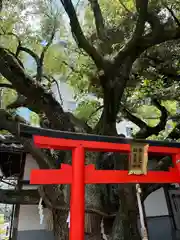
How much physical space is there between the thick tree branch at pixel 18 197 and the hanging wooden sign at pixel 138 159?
3747 mm

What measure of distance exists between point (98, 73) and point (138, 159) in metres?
2.65

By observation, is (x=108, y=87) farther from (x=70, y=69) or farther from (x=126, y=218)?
(x=70, y=69)

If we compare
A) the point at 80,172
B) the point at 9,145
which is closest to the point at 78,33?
the point at 80,172

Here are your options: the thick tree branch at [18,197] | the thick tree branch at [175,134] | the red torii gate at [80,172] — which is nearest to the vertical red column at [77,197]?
the red torii gate at [80,172]

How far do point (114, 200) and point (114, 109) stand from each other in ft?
6.93

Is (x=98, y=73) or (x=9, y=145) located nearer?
(x=98, y=73)

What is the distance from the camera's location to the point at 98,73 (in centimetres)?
598

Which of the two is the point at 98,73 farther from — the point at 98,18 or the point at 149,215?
the point at 149,215

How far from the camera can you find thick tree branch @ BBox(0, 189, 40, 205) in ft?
22.1

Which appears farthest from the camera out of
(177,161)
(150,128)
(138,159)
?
(150,128)

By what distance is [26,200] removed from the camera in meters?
6.79

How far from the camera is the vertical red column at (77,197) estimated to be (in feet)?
11.2

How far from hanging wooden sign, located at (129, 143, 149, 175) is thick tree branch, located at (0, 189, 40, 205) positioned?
A: 12.3ft

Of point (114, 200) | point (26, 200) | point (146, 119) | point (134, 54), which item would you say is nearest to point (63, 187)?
point (114, 200)
